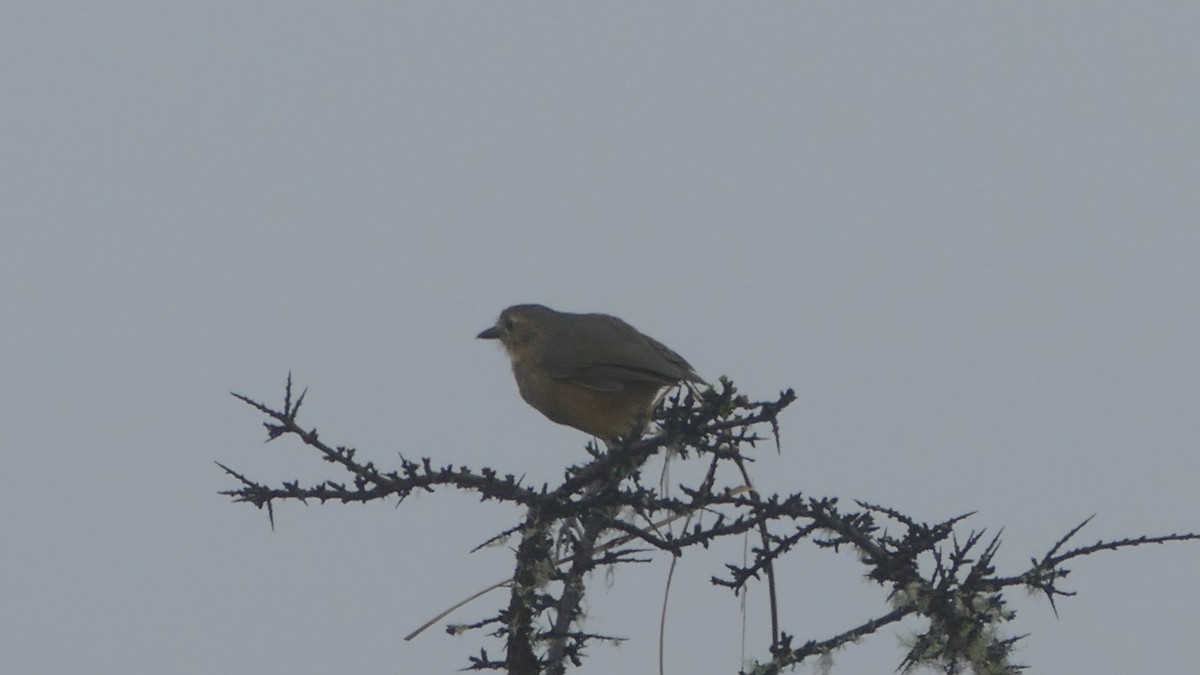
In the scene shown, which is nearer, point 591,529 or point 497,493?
point 497,493

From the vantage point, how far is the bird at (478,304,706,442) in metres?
6.94

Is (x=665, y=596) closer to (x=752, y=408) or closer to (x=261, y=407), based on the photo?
(x=752, y=408)

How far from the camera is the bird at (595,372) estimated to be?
6.94 metres

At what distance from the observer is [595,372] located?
7.05 m

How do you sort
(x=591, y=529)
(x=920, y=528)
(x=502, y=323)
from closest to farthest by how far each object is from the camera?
(x=920, y=528), (x=591, y=529), (x=502, y=323)

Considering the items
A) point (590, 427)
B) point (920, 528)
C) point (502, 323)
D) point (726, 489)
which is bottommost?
point (920, 528)

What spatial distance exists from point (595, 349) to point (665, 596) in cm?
333

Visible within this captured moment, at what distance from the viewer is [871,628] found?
11.8 ft

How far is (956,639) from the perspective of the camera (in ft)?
11.3

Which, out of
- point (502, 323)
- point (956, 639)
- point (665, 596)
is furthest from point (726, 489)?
point (502, 323)

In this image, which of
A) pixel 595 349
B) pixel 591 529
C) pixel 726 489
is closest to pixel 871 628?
pixel 726 489

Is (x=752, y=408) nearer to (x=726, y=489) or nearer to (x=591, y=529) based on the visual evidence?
(x=726, y=489)

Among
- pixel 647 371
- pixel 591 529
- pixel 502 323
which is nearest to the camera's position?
pixel 591 529

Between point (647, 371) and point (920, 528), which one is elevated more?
point (647, 371)
